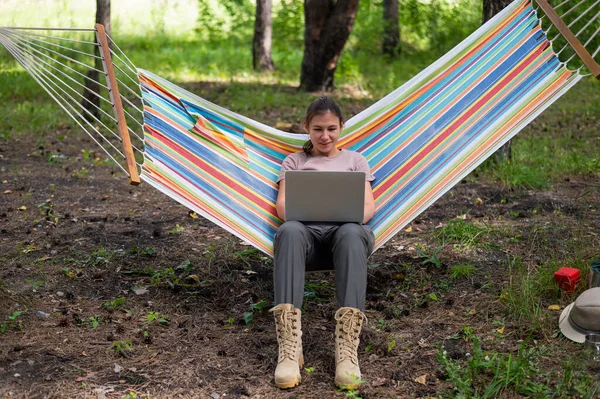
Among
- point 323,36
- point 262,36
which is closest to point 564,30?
point 323,36

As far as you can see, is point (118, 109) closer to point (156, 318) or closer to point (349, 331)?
point (156, 318)

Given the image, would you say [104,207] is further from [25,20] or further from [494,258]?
[25,20]

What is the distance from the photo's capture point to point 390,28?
1077 cm

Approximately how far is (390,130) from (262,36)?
20.2 feet

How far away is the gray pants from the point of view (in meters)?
2.55

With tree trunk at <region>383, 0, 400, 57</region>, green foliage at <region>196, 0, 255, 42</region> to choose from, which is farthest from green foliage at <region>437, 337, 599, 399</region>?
green foliage at <region>196, 0, 255, 42</region>

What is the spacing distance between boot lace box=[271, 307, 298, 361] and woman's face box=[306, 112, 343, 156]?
775mm

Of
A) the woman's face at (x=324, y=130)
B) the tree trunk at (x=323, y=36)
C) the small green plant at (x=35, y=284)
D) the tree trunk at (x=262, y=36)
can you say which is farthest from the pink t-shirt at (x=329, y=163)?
the tree trunk at (x=262, y=36)

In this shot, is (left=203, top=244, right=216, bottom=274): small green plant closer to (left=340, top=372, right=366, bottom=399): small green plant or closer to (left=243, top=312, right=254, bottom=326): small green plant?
(left=243, top=312, right=254, bottom=326): small green plant

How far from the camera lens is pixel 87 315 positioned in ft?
9.44

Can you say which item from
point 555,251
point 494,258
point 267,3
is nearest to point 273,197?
point 494,258

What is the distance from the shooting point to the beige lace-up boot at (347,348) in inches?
93.1

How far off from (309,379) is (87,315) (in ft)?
3.20

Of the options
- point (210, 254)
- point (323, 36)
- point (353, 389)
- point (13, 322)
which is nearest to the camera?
point (353, 389)
